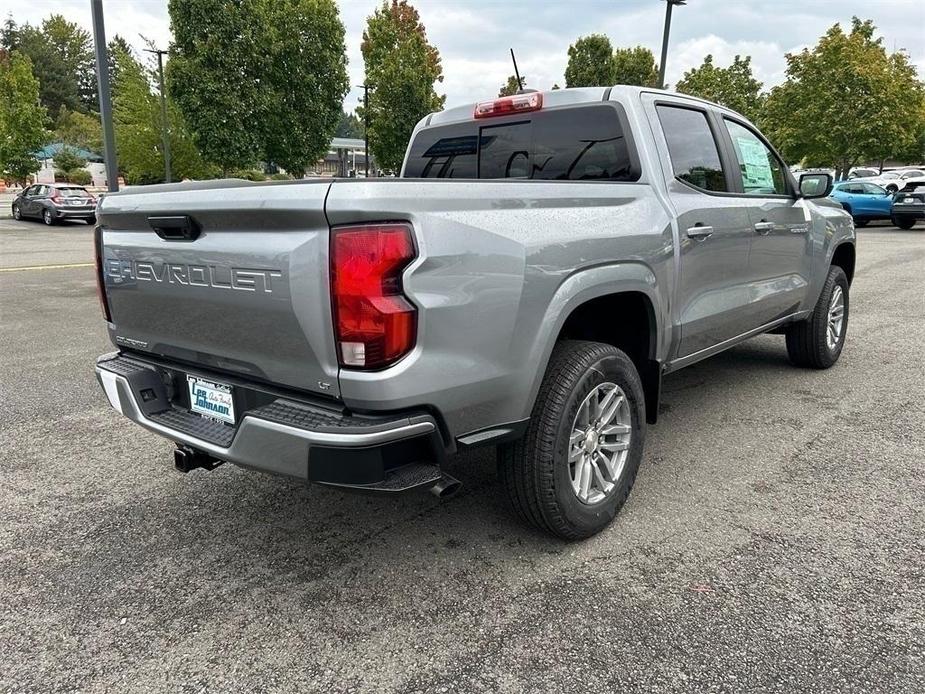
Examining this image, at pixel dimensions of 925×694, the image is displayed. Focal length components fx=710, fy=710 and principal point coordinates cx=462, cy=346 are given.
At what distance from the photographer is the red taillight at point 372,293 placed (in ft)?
6.92

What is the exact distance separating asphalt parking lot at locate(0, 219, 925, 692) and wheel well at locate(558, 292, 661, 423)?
22.0 inches

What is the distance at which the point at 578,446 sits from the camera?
2.89m

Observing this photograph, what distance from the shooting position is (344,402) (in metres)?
2.23

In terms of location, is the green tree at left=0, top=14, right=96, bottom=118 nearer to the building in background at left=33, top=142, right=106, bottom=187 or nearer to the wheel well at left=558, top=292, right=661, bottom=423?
the building in background at left=33, top=142, right=106, bottom=187

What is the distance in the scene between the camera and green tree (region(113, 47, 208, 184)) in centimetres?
2800

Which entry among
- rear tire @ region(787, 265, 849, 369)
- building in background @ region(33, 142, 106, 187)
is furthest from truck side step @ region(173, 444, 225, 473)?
building in background @ region(33, 142, 106, 187)

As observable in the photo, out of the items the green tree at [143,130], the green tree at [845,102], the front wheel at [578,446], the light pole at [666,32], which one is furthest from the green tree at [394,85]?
the front wheel at [578,446]

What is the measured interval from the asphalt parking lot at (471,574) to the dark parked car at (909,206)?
18955mm

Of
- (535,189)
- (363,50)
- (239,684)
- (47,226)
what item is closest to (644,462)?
(535,189)

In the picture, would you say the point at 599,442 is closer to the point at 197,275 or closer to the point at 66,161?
the point at 197,275

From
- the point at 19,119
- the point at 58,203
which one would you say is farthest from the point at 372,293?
the point at 19,119

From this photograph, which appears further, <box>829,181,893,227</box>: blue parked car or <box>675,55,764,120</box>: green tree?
<box>675,55,764,120</box>: green tree

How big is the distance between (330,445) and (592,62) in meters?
30.4

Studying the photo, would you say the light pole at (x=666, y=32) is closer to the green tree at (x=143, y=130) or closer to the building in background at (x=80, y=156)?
the green tree at (x=143, y=130)
